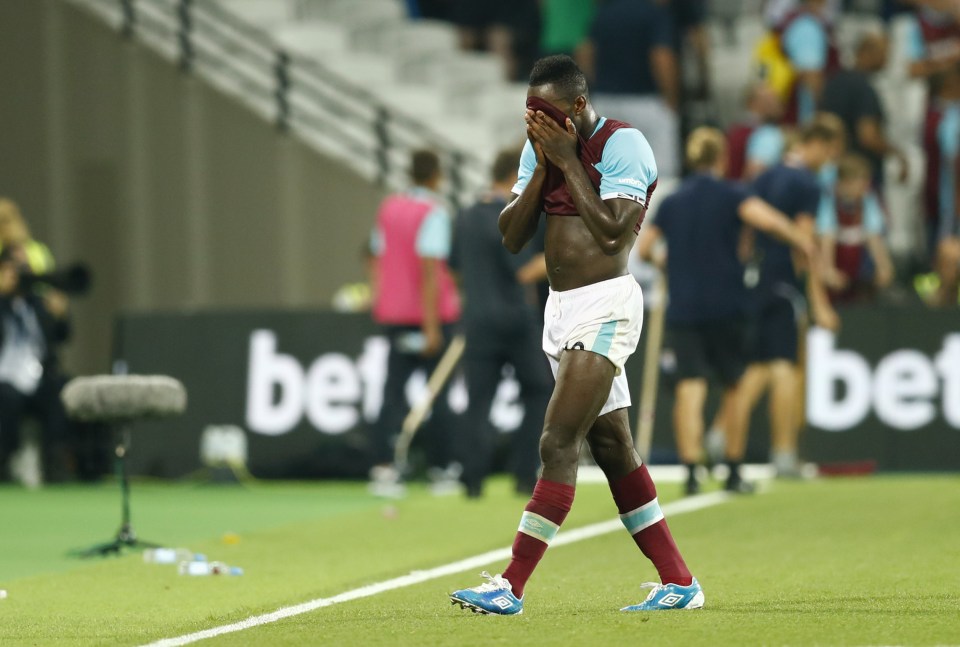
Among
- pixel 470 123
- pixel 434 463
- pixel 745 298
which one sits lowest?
pixel 434 463

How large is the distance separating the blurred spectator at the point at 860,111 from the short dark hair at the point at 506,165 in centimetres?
615

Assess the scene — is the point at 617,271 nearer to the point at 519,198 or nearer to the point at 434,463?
the point at 519,198

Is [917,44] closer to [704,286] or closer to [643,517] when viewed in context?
[704,286]

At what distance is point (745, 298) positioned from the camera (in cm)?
1412

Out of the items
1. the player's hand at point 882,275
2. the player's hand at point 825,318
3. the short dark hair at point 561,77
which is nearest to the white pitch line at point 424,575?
the player's hand at point 825,318

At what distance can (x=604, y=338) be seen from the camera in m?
7.55

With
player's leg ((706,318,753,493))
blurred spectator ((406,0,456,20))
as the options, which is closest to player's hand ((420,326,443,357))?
player's leg ((706,318,753,493))

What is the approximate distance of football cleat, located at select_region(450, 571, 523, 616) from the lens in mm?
7367

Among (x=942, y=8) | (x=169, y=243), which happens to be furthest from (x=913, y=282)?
(x=169, y=243)

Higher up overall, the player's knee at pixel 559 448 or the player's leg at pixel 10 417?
the player's knee at pixel 559 448

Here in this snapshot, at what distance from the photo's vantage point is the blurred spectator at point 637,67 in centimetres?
1939

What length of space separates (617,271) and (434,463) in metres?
8.86

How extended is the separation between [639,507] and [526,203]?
4.27 ft

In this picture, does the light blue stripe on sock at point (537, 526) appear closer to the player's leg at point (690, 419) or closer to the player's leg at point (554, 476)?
the player's leg at point (554, 476)
